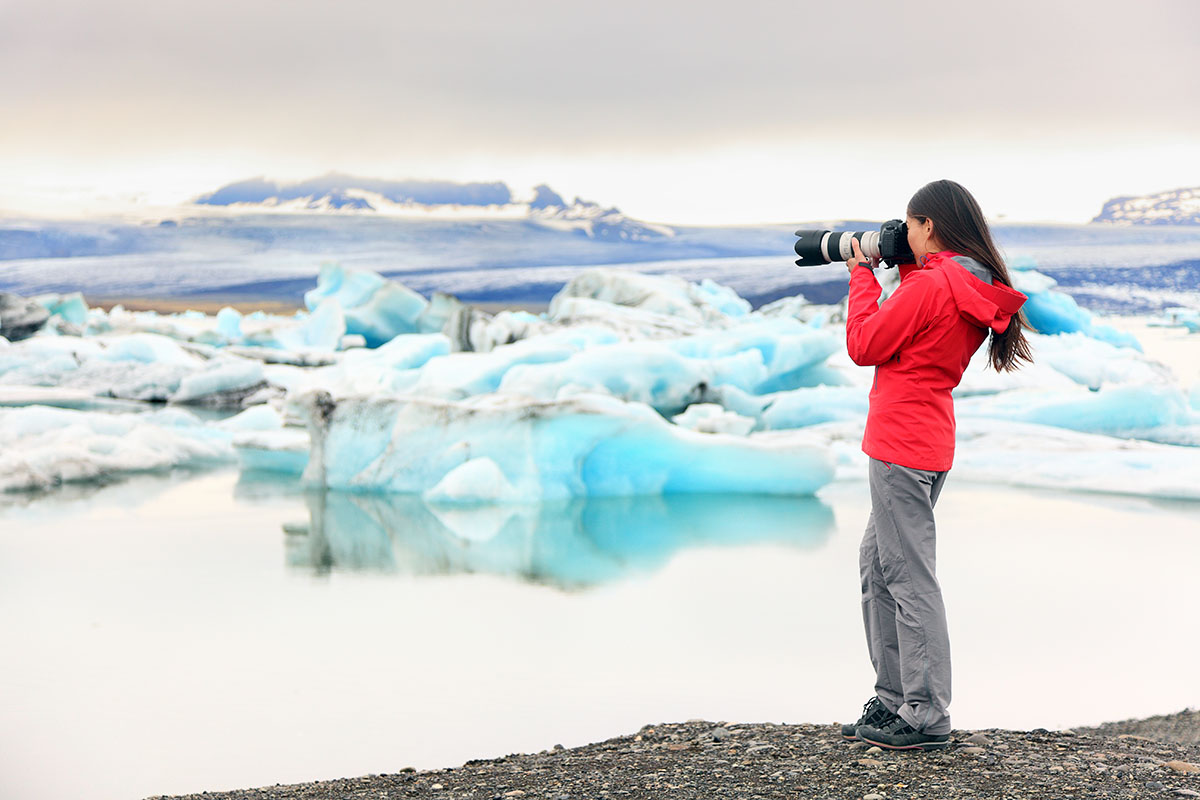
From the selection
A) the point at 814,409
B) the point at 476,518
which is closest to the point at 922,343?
the point at 476,518

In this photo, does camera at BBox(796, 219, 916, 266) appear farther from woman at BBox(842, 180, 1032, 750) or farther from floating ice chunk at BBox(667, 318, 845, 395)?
floating ice chunk at BBox(667, 318, 845, 395)

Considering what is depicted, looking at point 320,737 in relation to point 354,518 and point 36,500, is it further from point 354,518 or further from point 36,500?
point 36,500

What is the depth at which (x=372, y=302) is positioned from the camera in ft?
58.1

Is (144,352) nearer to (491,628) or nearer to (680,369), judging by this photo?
(680,369)

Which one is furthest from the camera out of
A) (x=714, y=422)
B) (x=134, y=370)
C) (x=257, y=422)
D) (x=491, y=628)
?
(x=134, y=370)

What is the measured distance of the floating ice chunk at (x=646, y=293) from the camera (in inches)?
699

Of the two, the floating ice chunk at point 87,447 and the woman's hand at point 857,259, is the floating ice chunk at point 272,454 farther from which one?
the woman's hand at point 857,259

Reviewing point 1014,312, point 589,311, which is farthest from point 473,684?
point 589,311

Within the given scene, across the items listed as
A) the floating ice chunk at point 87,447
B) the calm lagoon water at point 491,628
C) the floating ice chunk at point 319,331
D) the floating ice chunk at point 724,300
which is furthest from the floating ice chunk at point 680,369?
the floating ice chunk at point 724,300

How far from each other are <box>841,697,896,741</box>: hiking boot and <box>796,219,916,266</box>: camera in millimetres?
878

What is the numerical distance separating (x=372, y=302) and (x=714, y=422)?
32.7 feet

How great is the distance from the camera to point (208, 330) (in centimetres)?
2064

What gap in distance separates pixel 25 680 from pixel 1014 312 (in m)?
3.07

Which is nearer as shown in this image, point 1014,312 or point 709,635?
point 1014,312
